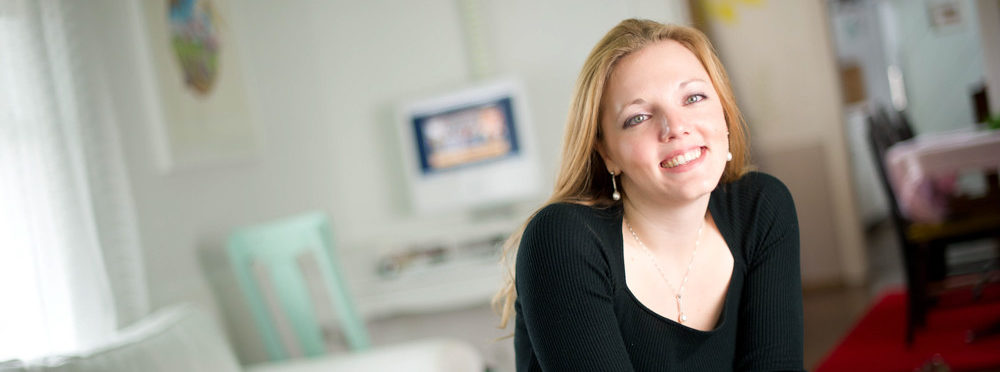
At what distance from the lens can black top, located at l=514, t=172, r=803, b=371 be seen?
3.55 ft

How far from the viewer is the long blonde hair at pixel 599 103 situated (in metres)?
1.08

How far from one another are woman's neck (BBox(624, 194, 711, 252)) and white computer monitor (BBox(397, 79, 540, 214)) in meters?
3.22

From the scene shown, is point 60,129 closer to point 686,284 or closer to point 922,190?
point 686,284

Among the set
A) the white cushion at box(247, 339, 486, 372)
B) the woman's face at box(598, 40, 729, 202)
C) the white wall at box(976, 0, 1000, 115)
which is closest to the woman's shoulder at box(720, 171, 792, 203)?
the woman's face at box(598, 40, 729, 202)

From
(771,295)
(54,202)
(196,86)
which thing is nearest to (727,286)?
(771,295)

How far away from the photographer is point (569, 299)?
1.08 meters

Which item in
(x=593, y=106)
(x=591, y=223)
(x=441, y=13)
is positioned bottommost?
(x=591, y=223)

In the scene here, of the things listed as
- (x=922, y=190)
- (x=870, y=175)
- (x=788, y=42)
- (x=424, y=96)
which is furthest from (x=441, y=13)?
(x=870, y=175)

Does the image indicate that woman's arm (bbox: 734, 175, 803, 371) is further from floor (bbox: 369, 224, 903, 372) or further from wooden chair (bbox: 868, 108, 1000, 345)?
floor (bbox: 369, 224, 903, 372)

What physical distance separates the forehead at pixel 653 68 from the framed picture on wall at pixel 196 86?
2.32 metres

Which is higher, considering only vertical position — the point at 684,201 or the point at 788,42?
the point at 788,42

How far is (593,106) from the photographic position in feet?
3.55

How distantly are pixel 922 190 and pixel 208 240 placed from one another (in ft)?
8.84

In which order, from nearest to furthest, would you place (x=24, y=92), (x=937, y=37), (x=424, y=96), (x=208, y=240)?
(x=24, y=92) < (x=208, y=240) < (x=424, y=96) < (x=937, y=37)
